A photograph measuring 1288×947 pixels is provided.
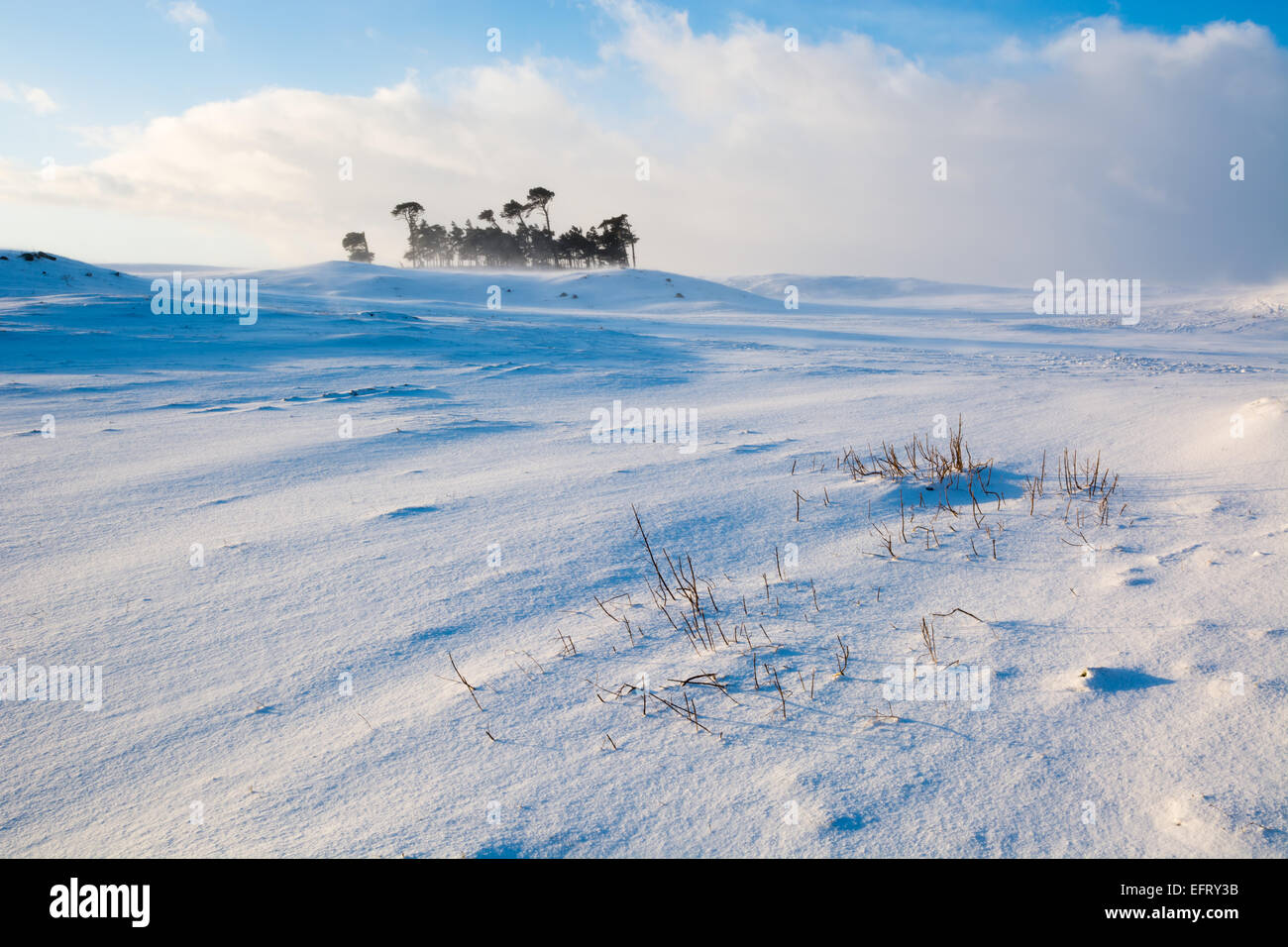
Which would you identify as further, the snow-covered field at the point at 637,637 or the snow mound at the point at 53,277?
the snow mound at the point at 53,277

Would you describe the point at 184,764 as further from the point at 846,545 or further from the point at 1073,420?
the point at 1073,420

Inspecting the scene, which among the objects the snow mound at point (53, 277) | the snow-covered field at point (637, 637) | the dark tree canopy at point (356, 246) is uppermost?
the dark tree canopy at point (356, 246)

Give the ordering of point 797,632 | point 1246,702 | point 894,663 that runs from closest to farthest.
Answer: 1. point 1246,702
2. point 894,663
3. point 797,632

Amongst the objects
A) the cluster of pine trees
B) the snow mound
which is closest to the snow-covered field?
the snow mound

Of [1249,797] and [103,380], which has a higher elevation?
[103,380]

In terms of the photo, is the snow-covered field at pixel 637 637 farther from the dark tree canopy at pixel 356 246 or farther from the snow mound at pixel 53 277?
the dark tree canopy at pixel 356 246

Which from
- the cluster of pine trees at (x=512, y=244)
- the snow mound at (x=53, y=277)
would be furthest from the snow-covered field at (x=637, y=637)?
the cluster of pine trees at (x=512, y=244)

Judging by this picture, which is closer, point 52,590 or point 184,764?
point 184,764

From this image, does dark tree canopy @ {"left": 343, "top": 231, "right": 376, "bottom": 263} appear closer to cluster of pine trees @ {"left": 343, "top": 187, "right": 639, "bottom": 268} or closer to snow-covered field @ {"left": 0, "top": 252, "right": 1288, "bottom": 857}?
cluster of pine trees @ {"left": 343, "top": 187, "right": 639, "bottom": 268}

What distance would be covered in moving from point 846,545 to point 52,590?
337 cm

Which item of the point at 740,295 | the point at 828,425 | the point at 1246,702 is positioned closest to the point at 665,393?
the point at 828,425

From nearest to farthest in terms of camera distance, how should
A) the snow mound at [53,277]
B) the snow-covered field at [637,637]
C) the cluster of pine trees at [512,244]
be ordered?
1. the snow-covered field at [637,637]
2. the snow mound at [53,277]
3. the cluster of pine trees at [512,244]

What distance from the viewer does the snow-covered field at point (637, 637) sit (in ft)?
5.29

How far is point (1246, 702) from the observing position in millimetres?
1861
